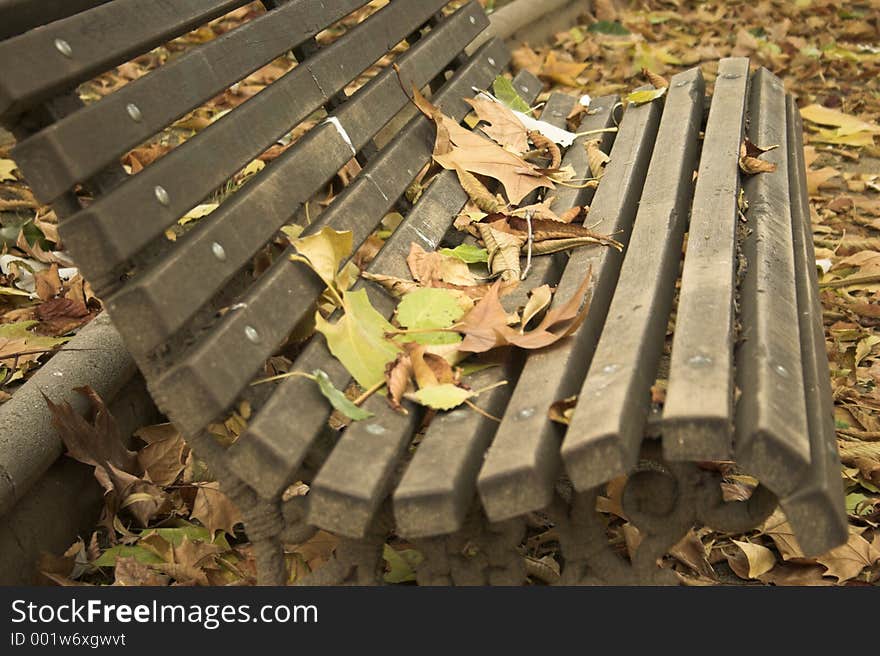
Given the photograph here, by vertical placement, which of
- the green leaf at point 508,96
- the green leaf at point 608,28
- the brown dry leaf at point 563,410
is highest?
the brown dry leaf at point 563,410

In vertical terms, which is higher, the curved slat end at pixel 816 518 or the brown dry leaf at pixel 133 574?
the curved slat end at pixel 816 518

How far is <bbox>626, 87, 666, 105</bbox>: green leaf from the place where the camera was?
2998mm

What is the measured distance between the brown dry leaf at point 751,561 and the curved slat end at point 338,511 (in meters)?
0.95

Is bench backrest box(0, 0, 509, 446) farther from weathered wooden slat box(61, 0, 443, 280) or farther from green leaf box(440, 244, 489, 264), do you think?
green leaf box(440, 244, 489, 264)

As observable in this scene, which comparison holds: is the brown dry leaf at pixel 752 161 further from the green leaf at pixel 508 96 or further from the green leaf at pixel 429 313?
the green leaf at pixel 429 313

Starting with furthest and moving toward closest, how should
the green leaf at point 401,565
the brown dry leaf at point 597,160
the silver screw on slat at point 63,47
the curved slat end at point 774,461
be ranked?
the brown dry leaf at point 597,160 → the green leaf at point 401,565 → the silver screw on slat at point 63,47 → the curved slat end at point 774,461

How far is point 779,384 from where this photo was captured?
1.62 m

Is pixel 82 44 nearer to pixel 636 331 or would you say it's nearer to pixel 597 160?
pixel 636 331

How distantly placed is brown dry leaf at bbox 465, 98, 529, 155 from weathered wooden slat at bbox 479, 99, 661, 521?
304mm

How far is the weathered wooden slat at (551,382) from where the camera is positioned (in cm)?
150

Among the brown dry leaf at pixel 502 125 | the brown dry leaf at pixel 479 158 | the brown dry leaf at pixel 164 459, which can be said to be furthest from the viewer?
the brown dry leaf at pixel 502 125

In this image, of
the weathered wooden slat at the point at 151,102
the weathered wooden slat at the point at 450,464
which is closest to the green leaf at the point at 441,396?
the weathered wooden slat at the point at 450,464

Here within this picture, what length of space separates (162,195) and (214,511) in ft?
2.68

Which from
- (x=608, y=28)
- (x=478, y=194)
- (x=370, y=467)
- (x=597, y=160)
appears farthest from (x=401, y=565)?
(x=608, y=28)
